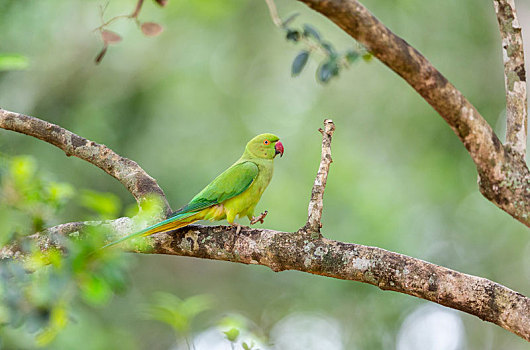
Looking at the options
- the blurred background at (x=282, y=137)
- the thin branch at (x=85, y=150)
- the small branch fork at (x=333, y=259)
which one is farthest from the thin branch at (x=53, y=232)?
the blurred background at (x=282, y=137)

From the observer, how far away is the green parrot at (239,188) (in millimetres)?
3227

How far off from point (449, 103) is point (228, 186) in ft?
5.21

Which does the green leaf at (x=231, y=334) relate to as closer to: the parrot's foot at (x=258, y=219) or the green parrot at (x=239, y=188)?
the green parrot at (x=239, y=188)

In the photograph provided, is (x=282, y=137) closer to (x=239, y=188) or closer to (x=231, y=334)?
(x=239, y=188)

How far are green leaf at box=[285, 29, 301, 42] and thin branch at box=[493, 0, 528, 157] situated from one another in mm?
777

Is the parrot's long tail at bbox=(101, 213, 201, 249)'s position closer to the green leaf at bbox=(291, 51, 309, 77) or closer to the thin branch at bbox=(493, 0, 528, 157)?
the green leaf at bbox=(291, 51, 309, 77)

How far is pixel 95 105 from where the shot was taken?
24.8 feet

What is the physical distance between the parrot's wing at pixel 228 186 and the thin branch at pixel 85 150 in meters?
0.21

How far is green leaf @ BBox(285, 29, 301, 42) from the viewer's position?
213 cm

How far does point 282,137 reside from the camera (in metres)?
8.84

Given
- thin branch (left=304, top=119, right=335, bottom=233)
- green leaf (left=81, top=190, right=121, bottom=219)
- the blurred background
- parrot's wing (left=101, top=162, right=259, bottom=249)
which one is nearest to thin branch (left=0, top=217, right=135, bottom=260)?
parrot's wing (left=101, top=162, right=259, bottom=249)

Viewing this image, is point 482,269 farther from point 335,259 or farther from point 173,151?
point 335,259

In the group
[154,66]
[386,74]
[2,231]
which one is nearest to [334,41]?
[386,74]

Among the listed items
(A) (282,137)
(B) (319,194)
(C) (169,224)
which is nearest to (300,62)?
(B) (319,194)
